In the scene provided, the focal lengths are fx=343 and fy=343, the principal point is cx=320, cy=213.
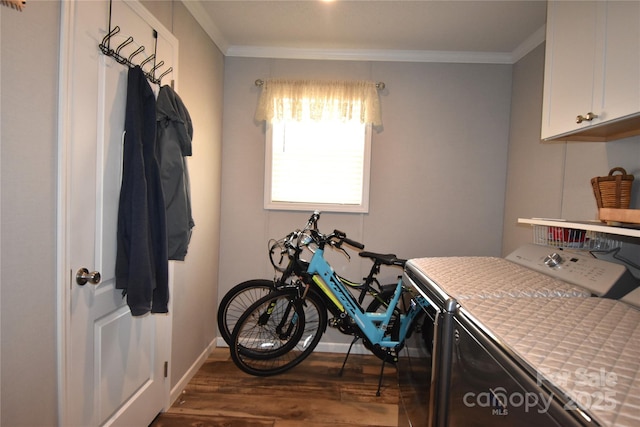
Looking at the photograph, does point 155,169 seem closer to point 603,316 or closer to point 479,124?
point 603,316

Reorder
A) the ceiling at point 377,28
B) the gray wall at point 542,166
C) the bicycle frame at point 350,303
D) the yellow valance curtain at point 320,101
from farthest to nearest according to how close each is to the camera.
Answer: the yellow valance curtain at point 320,101 → the bicycle frame at point 350,303 → the ceiling at point 377,28 → the gray wall at point 542,166

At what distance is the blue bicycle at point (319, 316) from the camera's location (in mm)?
2395

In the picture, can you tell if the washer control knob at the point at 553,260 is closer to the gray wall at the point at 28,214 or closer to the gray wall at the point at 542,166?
the gray wall at the point at 542,166

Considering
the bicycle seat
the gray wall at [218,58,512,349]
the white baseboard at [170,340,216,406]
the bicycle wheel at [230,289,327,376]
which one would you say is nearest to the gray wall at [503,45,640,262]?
the gray wall at [218,58,512,349]

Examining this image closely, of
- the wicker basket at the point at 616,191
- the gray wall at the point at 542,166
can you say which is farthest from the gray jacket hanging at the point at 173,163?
the gray wall at the point at 542,166

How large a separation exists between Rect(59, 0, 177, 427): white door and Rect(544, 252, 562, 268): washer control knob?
74.1 inches

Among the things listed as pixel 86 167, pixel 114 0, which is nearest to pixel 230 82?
pixel 114 0

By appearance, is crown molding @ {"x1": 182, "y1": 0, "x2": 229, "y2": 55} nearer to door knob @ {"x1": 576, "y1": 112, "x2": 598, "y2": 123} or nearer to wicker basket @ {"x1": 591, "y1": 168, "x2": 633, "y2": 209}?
door knob @ {"x1": 576, "y1": 112, "x2": 598, "y2": 123}

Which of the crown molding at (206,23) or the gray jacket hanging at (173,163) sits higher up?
the crown molding at (206,23)

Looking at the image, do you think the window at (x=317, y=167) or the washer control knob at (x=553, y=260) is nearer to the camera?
the washer control knob at (x=553, y=260)

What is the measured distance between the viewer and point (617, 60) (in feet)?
3.96

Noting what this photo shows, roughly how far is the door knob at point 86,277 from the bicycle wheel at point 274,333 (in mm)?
1204

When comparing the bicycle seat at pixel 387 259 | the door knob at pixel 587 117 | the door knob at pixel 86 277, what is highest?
the door knob at pixel 587 117

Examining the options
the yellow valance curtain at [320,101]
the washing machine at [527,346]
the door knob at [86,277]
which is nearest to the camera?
the washing machine at [527,346]
